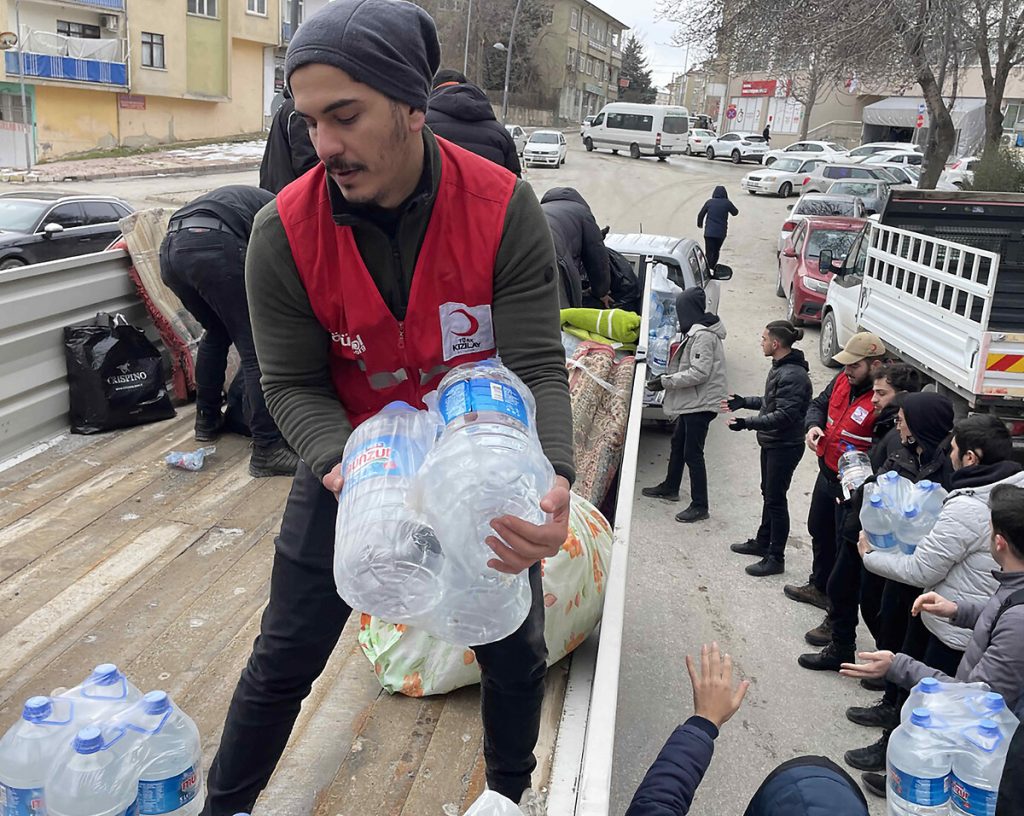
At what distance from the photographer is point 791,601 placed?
19.3 ft

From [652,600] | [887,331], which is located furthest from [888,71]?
[652,600]

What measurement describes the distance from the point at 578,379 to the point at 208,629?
280 cm

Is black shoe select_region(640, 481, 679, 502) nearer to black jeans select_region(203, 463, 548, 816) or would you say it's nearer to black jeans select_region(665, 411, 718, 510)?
black jeans select_region(665, 411, 718, 510)

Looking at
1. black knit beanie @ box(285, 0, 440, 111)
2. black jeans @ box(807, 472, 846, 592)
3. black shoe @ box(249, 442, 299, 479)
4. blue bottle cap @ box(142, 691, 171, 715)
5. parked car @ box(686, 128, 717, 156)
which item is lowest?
black jeans @ box(807, 472, 846, 592)

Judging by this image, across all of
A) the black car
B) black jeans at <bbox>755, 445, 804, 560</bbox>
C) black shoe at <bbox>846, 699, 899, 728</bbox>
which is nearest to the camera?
black shoe at <bbox>846, 699, 899, 728</bbox>

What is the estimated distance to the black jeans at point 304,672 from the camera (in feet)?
7.00

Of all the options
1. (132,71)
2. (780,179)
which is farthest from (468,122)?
(132,71)

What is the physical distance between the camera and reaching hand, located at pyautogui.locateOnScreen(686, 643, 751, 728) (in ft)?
7.94

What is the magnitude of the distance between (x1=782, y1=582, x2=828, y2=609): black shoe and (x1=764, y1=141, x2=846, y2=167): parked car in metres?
31.7

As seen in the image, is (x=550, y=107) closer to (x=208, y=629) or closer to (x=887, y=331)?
(x=887, y=331)

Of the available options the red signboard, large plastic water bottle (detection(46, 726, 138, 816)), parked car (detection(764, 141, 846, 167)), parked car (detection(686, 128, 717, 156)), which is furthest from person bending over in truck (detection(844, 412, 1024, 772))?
the red signboard

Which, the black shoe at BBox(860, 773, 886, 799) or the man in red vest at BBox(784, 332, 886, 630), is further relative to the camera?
the man in red vest at BBox(784, 332, 886, 630)

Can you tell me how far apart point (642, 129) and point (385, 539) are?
140 ft

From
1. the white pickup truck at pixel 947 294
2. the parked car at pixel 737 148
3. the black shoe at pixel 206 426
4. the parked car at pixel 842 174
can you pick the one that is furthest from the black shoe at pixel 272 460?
the parked car at pixel 737 148
